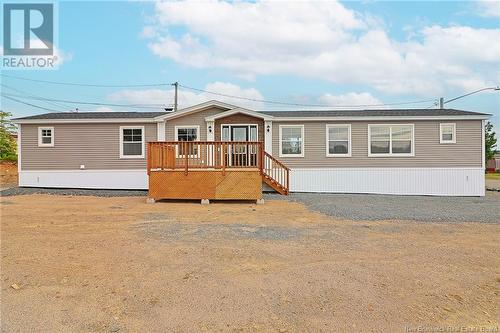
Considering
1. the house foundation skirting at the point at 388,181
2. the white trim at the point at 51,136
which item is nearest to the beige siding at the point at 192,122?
the house foundation skirting at the point at 388,181

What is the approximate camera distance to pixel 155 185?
11.0m

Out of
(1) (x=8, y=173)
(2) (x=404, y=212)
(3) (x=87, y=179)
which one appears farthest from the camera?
(1) (x=8, y=173)

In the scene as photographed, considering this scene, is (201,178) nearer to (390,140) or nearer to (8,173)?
(390,140)

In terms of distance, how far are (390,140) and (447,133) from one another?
2.36m

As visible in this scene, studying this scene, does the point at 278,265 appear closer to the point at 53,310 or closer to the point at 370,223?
the point at 53,310

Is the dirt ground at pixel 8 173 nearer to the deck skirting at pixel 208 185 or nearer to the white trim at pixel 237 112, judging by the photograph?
the white trim at pixel 237 112

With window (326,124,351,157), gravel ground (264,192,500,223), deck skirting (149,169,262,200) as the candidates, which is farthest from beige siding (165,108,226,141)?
gravel ground (264,192,500,223)

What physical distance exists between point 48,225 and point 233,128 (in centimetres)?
874

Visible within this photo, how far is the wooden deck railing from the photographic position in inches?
428

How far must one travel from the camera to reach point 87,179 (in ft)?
49.1

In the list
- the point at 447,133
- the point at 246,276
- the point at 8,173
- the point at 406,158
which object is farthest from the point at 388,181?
the point at 8,173

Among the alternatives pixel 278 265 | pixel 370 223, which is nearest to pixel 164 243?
pixel 278 265

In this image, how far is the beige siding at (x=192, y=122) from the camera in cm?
1454

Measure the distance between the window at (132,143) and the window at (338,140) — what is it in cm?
795
